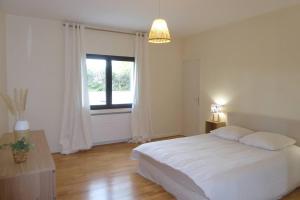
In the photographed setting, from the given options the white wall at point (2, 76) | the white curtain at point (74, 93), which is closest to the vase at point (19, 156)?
the white wall at point (2, 76)

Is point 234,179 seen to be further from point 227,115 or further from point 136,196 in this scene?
point 227,115

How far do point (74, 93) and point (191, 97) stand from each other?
9.61 feet

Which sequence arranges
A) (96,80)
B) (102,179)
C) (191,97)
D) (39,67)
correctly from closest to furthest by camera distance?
(102,179) → (39,67) → (96,80) → (191,97)

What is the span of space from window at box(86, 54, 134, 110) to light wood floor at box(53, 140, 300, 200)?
47.2 inches

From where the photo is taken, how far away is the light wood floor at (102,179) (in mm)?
2758

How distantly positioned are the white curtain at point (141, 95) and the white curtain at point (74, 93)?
1.18m

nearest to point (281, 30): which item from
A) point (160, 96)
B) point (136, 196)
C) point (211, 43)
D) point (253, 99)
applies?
point (253, 99)

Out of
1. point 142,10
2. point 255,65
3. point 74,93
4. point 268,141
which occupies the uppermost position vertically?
point 142,10

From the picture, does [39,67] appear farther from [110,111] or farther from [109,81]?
[110,111]

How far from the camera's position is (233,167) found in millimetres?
2434

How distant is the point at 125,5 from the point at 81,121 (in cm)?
245

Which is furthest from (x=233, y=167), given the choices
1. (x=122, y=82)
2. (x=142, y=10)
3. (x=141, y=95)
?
(x=122, y=82)

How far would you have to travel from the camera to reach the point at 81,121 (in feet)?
14.7

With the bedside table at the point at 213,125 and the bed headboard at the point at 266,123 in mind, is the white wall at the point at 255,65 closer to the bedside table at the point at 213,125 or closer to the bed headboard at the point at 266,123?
the bed headboard at the point at 266,123
